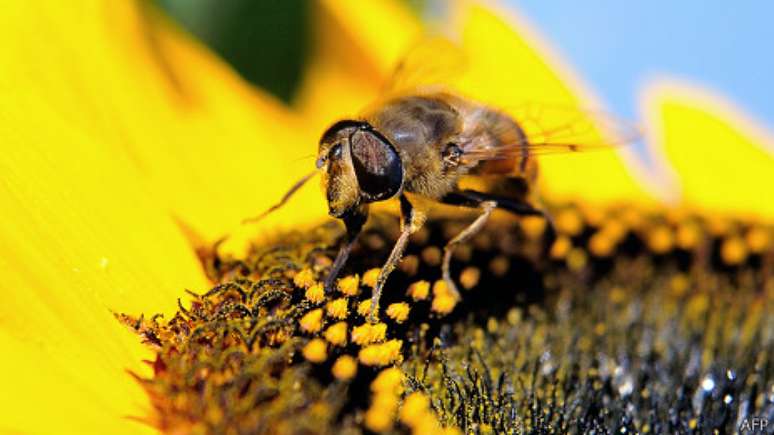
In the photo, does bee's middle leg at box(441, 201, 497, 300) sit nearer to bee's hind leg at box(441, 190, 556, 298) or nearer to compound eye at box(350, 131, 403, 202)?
bee's hind leg at box(441, 190, 556, 298)

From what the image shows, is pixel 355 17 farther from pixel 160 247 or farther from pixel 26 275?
pixel 26 275

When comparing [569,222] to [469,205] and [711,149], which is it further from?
[711,149]

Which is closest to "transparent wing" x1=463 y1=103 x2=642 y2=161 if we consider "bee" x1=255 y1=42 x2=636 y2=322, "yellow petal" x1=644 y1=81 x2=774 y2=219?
"bee" x1=255 y1=42 x2=636 y2=322

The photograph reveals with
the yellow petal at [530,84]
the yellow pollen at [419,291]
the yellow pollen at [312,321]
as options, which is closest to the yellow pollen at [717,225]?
the yellow petal at [530,84]

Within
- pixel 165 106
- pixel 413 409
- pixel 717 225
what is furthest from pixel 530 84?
pixel 413 409

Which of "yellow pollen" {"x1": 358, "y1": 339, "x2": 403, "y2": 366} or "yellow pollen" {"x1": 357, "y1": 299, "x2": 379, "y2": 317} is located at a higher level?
"yellow pollen" {"x1": 357, "y1": 299, "x2": 379, "y2": 317}
